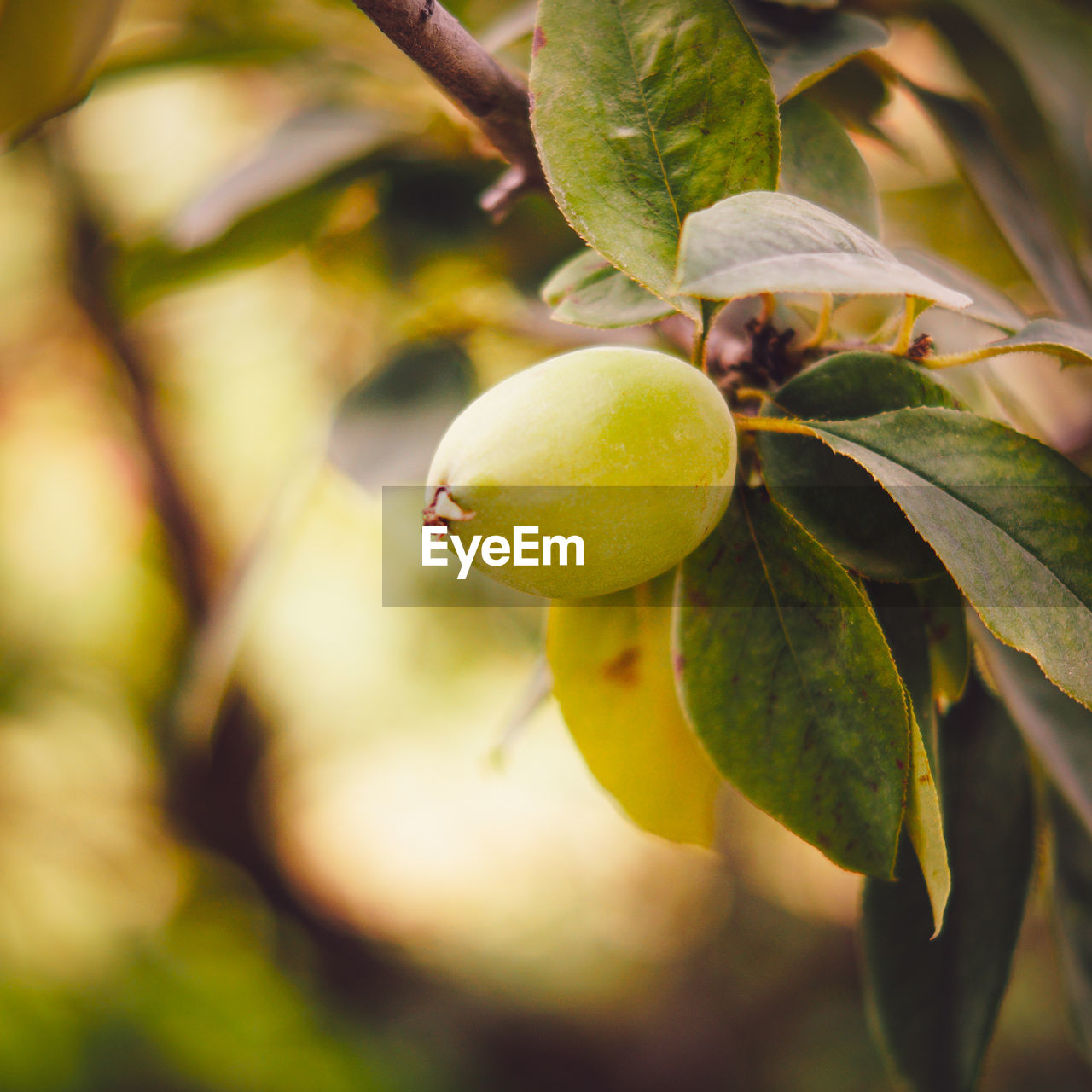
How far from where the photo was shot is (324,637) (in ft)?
3.77

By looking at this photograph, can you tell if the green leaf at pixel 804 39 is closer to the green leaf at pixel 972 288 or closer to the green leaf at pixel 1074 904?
the green leaf at pixel 972 288

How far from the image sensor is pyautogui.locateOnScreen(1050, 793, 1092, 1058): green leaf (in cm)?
34

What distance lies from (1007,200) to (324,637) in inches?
39.9

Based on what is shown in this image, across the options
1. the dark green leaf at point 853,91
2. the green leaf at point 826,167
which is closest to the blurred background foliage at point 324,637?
the dark green leaf at point 853,91

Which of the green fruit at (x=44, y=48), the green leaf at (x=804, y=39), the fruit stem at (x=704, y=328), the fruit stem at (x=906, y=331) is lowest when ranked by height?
the fruit stem at (x=906, y=331)

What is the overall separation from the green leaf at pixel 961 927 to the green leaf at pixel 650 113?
254mm

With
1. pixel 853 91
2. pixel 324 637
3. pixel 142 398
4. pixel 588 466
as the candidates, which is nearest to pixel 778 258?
pixel 588 466

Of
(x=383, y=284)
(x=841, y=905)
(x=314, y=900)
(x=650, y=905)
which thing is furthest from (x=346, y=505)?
(x=841, y=905)

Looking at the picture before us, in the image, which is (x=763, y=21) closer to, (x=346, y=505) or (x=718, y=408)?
(x=718, y=408)

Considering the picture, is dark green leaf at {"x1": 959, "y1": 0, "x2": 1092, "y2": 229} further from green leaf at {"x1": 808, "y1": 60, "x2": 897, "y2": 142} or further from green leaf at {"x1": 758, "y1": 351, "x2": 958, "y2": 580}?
green leaf at {"x1": 758, "y1": 351, "x2": 958, "y2": 580}

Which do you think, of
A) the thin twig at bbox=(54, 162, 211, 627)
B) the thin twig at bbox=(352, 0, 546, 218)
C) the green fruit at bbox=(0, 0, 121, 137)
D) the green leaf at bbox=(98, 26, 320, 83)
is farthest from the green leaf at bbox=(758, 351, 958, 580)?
the thin twig at bbox=(54, 162, 211, 627)

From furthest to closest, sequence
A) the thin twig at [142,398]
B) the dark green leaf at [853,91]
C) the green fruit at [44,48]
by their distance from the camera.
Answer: the thin twig at [142,398], the dark green leaf at [853,91], the green fruit at [44,48]

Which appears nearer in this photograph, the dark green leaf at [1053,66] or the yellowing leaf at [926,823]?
the yellowing leaf at [926,823]

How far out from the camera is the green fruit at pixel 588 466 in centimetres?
17
